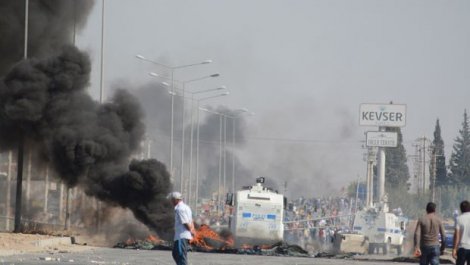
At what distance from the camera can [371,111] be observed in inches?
2630

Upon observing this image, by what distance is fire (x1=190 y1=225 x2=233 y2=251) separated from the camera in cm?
3847

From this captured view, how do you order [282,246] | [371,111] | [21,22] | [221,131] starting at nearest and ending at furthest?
[282,246] < [21,22] < [371,111] < [221,131]

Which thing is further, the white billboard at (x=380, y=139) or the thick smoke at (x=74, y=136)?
the white billboard at (x=380, y=139)

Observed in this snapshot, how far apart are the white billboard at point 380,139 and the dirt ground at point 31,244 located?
29758mm

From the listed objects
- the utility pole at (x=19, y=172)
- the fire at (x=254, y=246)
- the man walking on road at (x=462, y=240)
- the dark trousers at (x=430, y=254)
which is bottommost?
the fire at (x=254, y=246)

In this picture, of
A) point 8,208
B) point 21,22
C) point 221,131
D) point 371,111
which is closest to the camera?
point 21,22

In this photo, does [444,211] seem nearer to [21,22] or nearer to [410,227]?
[410,227]

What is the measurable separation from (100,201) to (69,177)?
2.02 metres

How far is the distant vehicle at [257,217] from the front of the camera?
42.9 metres

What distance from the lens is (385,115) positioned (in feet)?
219

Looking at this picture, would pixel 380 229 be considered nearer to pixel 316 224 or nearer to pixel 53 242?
pixel 316 224

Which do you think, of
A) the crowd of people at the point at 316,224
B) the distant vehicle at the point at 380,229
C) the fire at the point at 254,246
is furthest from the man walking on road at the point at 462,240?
the distant vehicle at the point at 380,229

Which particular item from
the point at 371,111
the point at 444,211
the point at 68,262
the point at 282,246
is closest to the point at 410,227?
the point at 371,111

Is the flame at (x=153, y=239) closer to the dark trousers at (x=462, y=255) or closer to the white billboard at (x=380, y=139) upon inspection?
the dark trousers at (x=462, y=255)
